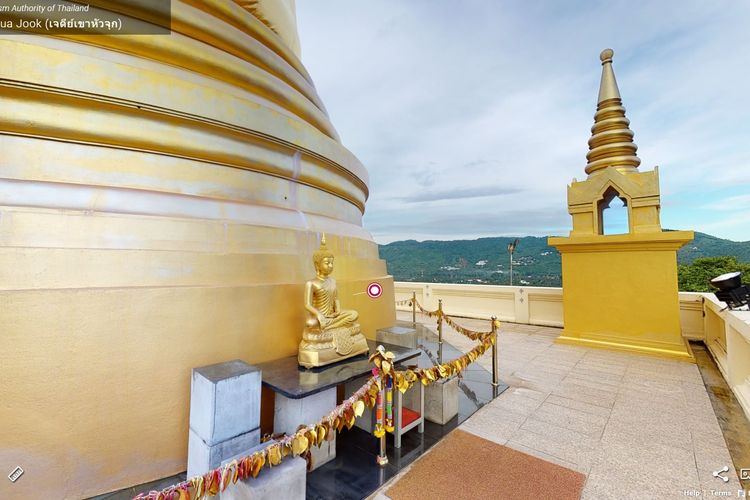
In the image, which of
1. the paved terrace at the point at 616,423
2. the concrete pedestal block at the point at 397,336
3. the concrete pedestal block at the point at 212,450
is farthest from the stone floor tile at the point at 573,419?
the concrete pedestal block at the point at 212,450

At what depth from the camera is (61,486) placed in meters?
2.55

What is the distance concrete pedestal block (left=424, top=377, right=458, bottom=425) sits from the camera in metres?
4.09

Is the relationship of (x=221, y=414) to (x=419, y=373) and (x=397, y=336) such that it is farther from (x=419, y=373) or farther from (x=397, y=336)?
(x=397, y=336)

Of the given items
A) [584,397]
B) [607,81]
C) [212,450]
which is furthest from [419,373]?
[607,81]

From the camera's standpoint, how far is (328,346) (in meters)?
3.69

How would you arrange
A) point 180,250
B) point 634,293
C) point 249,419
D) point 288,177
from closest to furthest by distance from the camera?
1. point 249,419
2. point 180,250
3. point 288,177
4. point 634,293

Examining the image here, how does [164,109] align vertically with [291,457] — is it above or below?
above

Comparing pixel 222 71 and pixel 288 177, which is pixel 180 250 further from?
pixel 222 71

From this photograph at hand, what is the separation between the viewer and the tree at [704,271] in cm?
1986

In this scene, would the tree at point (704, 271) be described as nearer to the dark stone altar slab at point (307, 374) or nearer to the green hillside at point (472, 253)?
the green hillside at point (472, 253)

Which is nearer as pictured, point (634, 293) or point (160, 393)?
point (160, 393)

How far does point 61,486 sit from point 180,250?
2.03 meters

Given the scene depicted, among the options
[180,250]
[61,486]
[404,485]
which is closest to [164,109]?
[180,250]

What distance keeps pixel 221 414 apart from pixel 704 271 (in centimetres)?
2900
